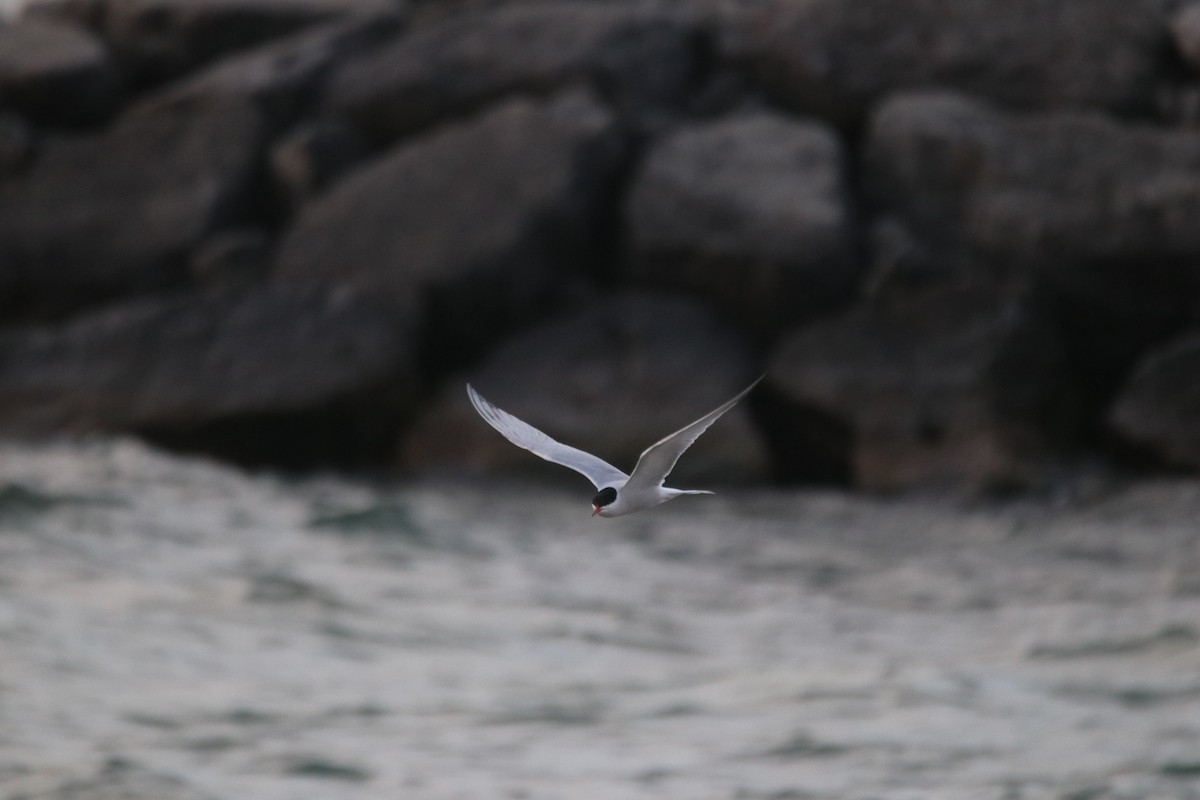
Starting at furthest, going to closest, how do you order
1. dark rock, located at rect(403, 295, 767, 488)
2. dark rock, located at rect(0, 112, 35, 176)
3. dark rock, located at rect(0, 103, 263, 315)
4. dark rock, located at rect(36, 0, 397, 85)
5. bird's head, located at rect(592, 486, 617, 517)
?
dark rock, located at rect(36, 0, 397, 85), dark rock, located at rect(0, 112, 35, 176), dark rock, located at rect(0, 103, 263, 315), dark rock, located at rect(403, 295, 767, 488), bird's head, located at rect(592, 486, 617, 517)

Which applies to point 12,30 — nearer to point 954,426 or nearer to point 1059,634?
point 954,426

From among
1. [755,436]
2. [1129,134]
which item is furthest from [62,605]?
[1129,134]

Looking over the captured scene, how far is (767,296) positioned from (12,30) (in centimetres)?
797

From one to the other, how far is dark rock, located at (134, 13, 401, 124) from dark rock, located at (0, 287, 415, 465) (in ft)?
8.07

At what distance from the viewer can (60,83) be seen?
16234 mm

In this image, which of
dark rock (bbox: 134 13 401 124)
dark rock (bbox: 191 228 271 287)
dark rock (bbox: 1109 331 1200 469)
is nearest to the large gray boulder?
dark rock (bbox: 1109 331 1200 469)

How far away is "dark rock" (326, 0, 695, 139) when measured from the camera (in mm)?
14906

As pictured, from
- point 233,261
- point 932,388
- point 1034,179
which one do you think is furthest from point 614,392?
point 233,261

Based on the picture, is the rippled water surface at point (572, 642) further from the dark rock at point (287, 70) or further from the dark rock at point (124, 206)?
the dark rock at point (287, 70)

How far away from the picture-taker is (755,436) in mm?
12477

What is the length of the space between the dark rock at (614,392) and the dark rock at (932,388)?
1.37ft

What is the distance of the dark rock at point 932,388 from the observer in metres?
12.1

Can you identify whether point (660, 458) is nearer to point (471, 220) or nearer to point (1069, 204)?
point (1069, 204)

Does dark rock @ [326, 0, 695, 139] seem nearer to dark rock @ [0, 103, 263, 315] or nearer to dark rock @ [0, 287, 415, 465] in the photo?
dark rock @ [0, 103, 263, 315]
